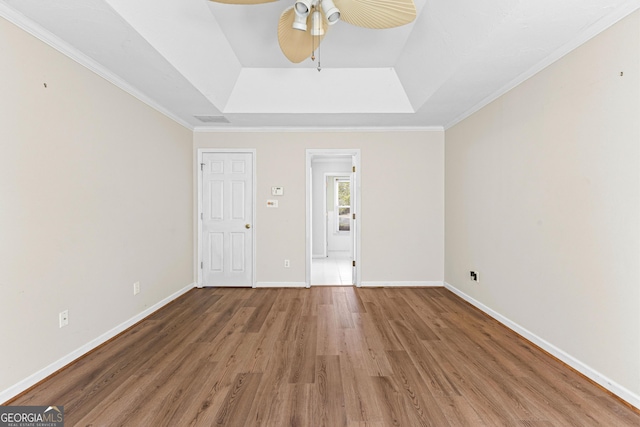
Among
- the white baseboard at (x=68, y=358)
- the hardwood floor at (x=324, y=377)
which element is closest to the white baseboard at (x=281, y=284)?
the hardwood floor at (x=324, y=377)

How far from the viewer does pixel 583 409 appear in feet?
5.80

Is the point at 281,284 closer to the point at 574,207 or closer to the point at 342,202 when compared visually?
the point at 574,207

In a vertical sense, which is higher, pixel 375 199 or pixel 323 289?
pixel 375 199

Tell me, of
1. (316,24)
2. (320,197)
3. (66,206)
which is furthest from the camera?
(320,197)

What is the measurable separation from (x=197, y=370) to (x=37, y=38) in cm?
266

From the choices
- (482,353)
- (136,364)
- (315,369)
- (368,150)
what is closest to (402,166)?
(368,150)

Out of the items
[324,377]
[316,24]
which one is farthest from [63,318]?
[316,24]

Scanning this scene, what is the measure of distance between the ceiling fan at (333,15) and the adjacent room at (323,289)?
2 centimetres

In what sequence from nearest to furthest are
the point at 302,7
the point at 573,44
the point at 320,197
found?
the point at 302,7 → the point at 573,44 → the point at 320,197

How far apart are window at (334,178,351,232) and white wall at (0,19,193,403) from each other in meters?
5.09

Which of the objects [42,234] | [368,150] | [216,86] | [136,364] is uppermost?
[216,86]

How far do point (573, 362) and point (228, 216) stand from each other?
4220 mm

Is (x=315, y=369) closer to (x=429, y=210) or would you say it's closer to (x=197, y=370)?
(x=197, y=370)

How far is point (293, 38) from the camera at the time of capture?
7.31 feet
